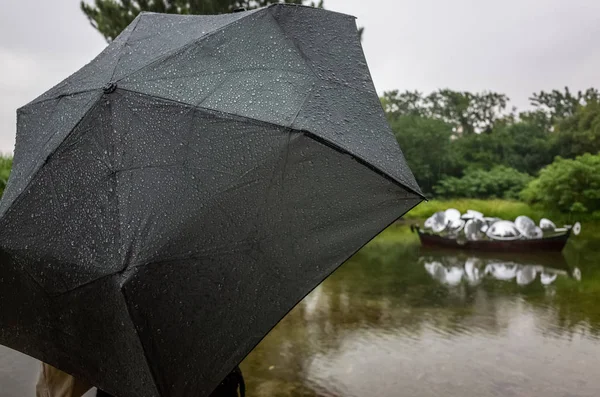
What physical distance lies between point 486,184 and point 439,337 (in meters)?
10.4

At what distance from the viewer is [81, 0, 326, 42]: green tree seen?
7.11 metres

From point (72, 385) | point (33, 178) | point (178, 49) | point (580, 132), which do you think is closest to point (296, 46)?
point (178, 49)

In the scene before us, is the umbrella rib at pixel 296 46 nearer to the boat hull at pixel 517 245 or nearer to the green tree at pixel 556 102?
the boat hull at pixel 517 245

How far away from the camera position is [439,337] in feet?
13.4

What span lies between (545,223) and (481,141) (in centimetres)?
877

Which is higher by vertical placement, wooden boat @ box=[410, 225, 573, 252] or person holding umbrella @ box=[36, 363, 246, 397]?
person holding umbrella @ box=[36, 363, 246, 397]

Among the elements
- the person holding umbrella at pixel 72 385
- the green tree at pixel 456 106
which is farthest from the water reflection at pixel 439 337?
the green tree at pixel 456 106

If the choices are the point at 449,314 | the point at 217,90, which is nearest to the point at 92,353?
the point at 217,90

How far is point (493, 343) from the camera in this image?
12.9 feet

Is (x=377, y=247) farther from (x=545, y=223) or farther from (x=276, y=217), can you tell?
(x=276, y=217)

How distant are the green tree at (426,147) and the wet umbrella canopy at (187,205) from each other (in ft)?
45.5

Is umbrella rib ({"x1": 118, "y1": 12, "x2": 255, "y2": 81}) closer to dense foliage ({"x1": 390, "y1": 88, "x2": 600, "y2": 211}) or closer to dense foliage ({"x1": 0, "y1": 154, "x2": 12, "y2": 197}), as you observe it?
dense foliage ({"x1": 0, "y1": 154, "x2": 12, "y2": 197})

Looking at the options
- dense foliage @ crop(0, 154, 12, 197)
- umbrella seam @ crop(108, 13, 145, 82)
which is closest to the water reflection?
umbrella seam @ crop(108, 13, 145, 82)

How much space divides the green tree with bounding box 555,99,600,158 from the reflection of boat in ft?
22.0
